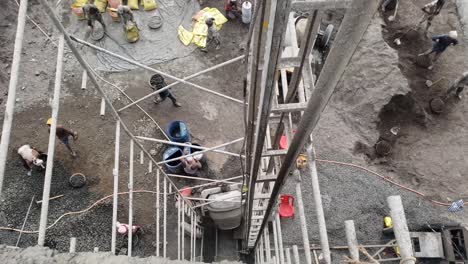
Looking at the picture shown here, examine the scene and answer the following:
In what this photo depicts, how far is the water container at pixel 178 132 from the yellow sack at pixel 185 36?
158 inches

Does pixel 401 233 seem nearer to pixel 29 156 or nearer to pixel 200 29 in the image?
pixel 29 156

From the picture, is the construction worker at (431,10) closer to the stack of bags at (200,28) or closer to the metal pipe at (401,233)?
the stack of bags at (200,28)

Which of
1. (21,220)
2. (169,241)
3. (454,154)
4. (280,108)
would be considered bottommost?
(169,241)

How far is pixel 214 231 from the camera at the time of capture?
10609mm

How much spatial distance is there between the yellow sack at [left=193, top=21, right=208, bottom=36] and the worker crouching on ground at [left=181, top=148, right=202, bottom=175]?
5.77m

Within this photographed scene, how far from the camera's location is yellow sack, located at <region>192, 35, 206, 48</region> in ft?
46.0

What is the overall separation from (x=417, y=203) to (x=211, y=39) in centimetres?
959

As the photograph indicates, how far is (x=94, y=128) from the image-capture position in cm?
1226

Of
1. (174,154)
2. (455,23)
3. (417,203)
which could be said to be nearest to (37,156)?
(174,154)

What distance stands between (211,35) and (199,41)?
1.89 feet

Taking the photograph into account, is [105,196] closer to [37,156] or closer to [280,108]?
[37,156]

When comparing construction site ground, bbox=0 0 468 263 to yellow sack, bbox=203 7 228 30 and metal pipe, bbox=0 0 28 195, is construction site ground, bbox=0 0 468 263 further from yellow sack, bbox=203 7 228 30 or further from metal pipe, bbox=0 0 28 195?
metal pipe, bbox=0 0 28 195

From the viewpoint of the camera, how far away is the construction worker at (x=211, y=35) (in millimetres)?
13469

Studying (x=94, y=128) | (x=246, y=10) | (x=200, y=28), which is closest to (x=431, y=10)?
(x=246, y=10)
